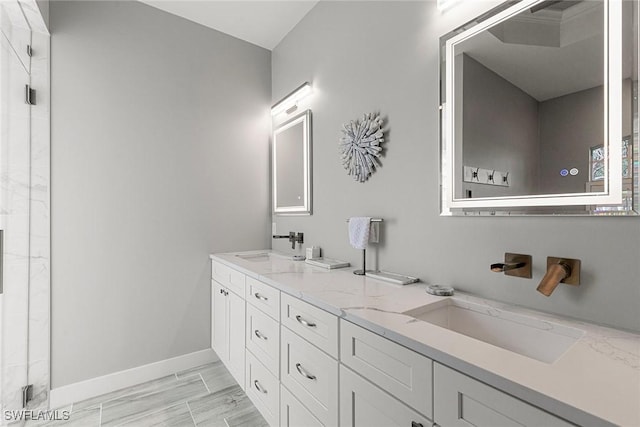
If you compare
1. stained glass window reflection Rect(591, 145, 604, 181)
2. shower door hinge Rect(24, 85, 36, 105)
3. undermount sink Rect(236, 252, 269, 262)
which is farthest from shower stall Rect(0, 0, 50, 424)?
stained glass window reflection Rect(591, 145, 604, 181)

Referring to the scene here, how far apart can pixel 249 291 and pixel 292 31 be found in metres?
2.09

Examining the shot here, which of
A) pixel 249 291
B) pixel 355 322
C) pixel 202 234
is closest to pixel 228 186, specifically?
pixel 202 234

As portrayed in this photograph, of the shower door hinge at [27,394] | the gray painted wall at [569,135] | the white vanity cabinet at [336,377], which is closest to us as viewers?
the white vanity cabinet at [336,377]

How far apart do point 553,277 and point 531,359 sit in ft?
1.18

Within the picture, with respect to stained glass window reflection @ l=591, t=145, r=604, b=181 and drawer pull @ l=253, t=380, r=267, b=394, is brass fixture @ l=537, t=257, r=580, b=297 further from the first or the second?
drawer pull @ l=253, t=380, r=267, b=394

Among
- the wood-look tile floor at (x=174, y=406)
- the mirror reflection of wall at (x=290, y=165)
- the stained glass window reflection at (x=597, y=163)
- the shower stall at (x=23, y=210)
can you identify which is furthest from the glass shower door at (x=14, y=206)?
the stained glass window reflection at (x=597, y=163)

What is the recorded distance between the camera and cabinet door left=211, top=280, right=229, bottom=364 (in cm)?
222

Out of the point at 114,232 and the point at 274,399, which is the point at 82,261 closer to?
the point at 114,232

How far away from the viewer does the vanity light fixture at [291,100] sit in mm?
2304

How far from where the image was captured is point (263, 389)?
168cm

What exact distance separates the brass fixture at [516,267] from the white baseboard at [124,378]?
2.27 m

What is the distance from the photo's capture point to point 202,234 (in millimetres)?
2473

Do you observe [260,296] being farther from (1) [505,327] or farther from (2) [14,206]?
(2) [14,206]

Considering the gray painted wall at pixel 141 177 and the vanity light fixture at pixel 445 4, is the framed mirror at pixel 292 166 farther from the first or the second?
the vanity light fixture at pixel 445 4
